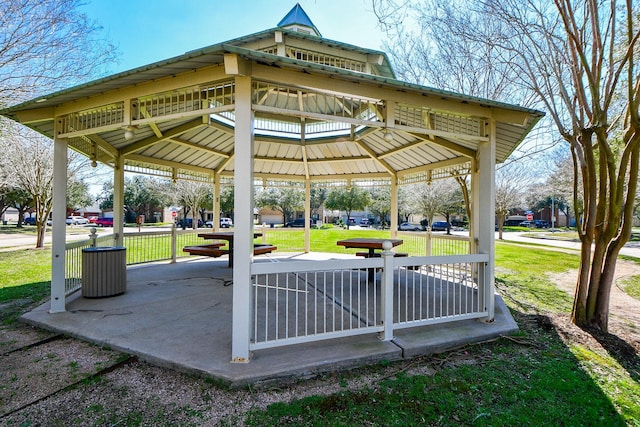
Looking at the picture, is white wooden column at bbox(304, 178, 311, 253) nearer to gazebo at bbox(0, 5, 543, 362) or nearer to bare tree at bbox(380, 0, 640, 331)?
gazebo at bbox(0, 5, 543, 362)

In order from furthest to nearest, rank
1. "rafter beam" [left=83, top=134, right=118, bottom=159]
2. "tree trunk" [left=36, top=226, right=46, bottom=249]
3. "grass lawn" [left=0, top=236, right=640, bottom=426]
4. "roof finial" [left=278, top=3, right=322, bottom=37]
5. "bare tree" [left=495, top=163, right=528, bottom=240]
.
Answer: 1. "bare tree" [left=495, top=163, right=528, bottom=240]
2. "tree trunk" [left=36, top=226, right=46, bottom=249]
3. "roof finial" [left=278, top=3, right=322, bottom=37]
4. "rafter beam" [left=83, top=134, right=118, bottom=159]
5. "grass lawn" [left=0, top=236, right=640, bottom=426]

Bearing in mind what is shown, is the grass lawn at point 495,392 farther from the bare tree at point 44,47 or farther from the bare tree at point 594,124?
the bare tree at point 44,47

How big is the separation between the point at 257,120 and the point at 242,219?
6764 mm

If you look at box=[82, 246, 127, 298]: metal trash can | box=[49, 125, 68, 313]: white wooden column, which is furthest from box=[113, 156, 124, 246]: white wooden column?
box=[49, 125, 68, 313]: white wooden column

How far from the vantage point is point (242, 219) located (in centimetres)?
344

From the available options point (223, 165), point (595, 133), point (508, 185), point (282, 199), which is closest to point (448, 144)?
point (595, 133)

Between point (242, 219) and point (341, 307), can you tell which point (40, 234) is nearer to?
point (242, 219)

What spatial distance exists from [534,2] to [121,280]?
28.9ft

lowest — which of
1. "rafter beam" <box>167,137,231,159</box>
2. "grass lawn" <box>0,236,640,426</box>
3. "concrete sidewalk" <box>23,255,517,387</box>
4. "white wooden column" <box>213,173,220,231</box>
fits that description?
"grass lawn" <box>0,236,640,426</box>

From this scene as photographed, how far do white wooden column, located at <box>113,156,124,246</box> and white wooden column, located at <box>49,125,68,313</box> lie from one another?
2493 millimetres

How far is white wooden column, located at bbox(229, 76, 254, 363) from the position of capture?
3.44 meters

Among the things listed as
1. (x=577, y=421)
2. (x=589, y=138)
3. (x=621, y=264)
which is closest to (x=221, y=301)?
(x=577, y=421)

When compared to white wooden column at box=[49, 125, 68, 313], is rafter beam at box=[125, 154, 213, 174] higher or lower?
higher

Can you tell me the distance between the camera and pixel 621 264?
42.5 feet
